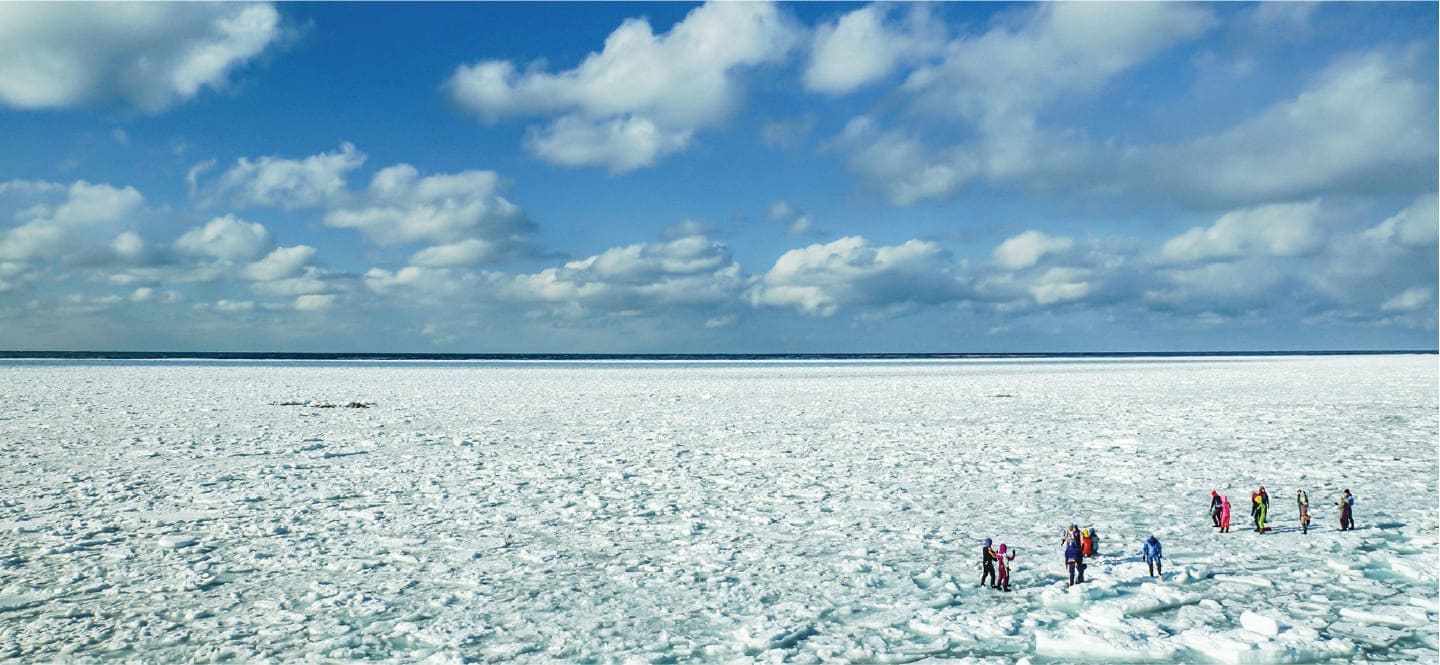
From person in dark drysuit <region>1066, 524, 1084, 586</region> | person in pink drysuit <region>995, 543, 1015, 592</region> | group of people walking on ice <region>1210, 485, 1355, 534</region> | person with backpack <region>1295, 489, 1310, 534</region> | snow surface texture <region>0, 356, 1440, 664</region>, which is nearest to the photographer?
snow surface texture <region>0, 356, 1440, 664</region>

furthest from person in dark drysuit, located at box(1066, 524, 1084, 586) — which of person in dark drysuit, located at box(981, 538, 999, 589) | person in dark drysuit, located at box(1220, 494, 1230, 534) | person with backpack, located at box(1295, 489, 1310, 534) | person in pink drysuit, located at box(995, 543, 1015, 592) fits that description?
person with backpack, located at box(1295, 489, 1310, 534)

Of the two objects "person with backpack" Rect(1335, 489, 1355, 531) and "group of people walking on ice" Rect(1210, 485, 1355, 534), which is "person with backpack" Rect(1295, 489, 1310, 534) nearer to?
"group of people walking on ice" Rect(1210, 485, 1355, 534)

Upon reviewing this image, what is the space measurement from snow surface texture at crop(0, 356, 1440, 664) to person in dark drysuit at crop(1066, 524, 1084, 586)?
19 centimetres

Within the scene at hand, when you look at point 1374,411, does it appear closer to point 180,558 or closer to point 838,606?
point 838,606

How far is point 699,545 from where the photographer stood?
345 inches

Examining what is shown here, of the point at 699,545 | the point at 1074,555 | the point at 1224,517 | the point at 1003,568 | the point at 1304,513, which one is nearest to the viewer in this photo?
the point at 1074,555

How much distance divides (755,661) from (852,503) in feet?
17.5

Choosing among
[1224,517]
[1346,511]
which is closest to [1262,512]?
[1224,517]

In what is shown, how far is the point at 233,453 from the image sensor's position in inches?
600

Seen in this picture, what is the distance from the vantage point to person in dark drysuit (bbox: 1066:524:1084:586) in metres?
7.09

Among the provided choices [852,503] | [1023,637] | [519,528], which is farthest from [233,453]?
[1023,637]

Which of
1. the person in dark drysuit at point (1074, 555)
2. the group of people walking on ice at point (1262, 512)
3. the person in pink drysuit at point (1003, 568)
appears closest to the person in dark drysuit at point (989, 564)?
the person in pink drysuit at point (1003, 568)

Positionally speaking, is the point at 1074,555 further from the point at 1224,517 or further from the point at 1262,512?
the point at 1262,512

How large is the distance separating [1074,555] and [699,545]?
3706 mm
